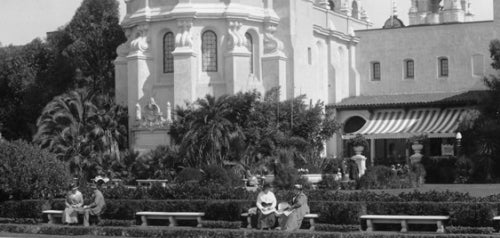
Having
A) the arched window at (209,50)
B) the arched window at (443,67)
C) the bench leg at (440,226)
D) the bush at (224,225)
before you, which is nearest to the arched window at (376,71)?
the arched window at (443,67)

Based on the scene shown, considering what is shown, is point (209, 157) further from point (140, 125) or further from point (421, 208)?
point (421, 208)

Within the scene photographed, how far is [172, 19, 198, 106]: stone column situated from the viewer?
196 ft

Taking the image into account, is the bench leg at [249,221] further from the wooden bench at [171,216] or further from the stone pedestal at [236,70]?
the stone pedestal at [236,70]

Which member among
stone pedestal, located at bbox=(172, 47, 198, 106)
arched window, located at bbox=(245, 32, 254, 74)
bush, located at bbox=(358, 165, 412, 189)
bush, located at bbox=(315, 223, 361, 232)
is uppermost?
arched window, located at bbox=(245, 32, 254, 74)

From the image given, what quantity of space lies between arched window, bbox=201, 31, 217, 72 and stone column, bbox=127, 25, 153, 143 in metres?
3.24

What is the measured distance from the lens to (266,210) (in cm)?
2939

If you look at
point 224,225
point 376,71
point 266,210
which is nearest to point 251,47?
point 376,71

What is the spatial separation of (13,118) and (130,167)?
20.8m

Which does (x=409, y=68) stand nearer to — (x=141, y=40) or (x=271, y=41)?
(x=271, y=41)

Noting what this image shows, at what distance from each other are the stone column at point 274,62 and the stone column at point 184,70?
4.53 metres

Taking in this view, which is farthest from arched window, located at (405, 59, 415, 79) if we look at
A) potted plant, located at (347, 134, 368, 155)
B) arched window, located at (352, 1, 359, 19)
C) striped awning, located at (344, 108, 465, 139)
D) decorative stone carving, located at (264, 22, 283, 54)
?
arched window, located at (352, 1, 359, 19)

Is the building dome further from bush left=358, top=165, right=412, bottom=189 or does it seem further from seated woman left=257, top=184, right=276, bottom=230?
seated woman left=257, top=184, right=276, bottom=230

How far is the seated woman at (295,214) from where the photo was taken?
28.9 m

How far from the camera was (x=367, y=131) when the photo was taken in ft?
217
